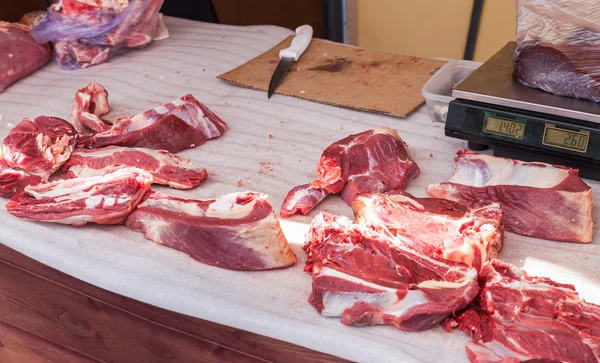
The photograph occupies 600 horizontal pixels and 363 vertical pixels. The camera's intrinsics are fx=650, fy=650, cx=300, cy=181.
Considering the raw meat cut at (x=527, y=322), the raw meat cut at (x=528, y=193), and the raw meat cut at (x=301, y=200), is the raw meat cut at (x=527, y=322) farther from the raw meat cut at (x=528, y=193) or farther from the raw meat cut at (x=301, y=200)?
the raw meat cut at (x=301, y=200)

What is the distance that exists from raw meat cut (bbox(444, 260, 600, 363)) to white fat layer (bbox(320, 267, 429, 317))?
106 mm

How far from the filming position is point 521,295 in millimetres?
1589

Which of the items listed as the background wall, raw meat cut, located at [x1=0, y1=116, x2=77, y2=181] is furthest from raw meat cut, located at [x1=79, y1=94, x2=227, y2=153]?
the background wall

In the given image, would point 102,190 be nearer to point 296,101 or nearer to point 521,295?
point 296,101

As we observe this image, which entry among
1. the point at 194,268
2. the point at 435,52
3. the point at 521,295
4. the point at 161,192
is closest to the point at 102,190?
the point at 161,192

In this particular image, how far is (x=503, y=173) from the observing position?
2.09 metres

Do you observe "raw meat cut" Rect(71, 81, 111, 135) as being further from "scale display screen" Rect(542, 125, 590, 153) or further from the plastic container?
"scale display screen" Rect(542, 125, 590, 153)

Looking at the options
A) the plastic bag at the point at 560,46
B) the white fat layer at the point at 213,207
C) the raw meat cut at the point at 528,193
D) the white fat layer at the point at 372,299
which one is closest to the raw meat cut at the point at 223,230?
the white fat layer at the point at 213,207

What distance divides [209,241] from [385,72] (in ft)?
4.94

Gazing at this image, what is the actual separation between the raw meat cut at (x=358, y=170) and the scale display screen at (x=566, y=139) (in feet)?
1.46

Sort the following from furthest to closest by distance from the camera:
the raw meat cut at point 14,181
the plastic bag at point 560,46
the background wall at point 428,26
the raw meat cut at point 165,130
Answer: the background wall at point 428,26, the raw meat cut at point 165,130, the raw meat cut at point 14,181, the plastic bag at point 560,46

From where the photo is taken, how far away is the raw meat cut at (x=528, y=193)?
193 cm

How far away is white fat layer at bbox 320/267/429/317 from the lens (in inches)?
62.8

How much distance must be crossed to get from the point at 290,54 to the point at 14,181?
145cm
